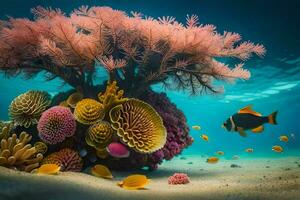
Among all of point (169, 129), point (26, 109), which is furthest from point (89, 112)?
point (169, 129)

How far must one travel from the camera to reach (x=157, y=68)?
27.3 feet

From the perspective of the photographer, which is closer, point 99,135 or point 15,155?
point 15,155

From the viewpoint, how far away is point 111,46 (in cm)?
805

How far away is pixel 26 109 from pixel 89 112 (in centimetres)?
173

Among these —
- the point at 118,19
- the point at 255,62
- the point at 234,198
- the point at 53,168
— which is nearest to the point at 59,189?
the point at 53,168

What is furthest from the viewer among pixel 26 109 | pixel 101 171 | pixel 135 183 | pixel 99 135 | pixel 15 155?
pixel 26 109

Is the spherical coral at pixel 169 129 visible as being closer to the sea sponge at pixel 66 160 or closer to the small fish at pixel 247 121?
the sea sponge at pixel 66 160

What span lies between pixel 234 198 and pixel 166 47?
489 cm

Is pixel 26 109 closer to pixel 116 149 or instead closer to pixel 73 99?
pixel 73 99

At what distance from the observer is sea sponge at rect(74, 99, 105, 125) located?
6.52m

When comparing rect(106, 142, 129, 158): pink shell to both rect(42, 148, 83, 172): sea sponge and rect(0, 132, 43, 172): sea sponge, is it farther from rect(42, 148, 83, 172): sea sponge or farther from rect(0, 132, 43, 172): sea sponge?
rect(0, 132, 43, 172): sea sponge

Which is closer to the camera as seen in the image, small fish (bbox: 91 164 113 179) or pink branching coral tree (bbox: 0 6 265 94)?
small fish (bbox: 91 164 113 179)

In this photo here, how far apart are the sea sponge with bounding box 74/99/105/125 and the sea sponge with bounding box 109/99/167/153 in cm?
32

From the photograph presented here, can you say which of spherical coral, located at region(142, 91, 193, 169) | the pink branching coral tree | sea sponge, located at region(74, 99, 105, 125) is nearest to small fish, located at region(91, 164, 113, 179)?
sea sponge, located at region(74, 99, 105, 125)
